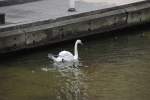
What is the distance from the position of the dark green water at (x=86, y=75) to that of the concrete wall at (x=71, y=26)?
1.11 feet

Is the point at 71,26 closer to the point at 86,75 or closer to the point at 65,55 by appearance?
the point at 65,55

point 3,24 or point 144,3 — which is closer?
point 3,24

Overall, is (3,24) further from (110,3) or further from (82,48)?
(110,3)

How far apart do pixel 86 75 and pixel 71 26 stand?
2.36 metres

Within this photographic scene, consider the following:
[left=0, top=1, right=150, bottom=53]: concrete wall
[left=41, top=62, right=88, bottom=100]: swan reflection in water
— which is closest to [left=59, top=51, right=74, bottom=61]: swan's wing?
[left=41, top=62, right=88, bottom=100]: swan reflection in water

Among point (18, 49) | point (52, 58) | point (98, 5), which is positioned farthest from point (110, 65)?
point (98, 5)

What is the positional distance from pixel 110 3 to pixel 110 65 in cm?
377

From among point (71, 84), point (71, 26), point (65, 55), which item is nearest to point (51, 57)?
point (65, 55)

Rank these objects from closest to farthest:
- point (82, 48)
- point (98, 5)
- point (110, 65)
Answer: point (110, 65) < point (82, 48) < point (98, 5)

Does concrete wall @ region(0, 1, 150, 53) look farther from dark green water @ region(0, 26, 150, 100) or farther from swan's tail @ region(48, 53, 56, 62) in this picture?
swan's tail @ region(48, 53, 56, 62)

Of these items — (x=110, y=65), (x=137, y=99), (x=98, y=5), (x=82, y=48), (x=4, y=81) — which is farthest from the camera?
(x=98, y=5)

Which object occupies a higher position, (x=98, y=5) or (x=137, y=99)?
(x=98, y=5)

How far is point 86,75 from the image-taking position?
1338cm

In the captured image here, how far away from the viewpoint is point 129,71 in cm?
1366
